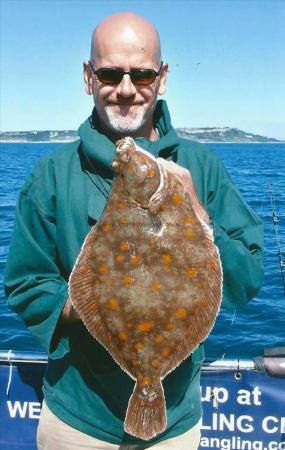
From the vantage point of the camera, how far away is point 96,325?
2.63m

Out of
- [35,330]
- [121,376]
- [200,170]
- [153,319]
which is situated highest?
[200,170]

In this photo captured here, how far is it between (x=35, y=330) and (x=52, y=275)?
0.30m

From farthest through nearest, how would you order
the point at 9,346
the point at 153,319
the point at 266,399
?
1. the point at 9,346
2. the point at 266,399
3. the point at 153,319

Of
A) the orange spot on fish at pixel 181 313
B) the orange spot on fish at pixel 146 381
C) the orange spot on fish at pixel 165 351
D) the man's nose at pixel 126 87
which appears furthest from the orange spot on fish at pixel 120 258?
the man's nose at pixel 126 87

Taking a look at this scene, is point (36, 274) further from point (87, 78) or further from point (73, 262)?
point (87, 78)

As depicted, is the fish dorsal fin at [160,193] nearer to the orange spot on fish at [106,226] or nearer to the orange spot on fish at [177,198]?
the orange spot on fish at [177,198]

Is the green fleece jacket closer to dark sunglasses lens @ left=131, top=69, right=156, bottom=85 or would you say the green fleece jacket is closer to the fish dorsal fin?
dark sunglasses lens @ left=131, top=69, right=156, bottom=85

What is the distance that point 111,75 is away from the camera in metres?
2.83

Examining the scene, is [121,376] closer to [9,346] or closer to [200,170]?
[200,170]

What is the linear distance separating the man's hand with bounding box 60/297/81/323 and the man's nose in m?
1.09

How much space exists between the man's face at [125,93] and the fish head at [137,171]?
13.6 inches

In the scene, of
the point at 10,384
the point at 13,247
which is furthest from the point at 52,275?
the point at 10,384

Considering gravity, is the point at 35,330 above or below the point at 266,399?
above

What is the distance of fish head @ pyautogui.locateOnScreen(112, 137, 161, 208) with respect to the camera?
258 cm
